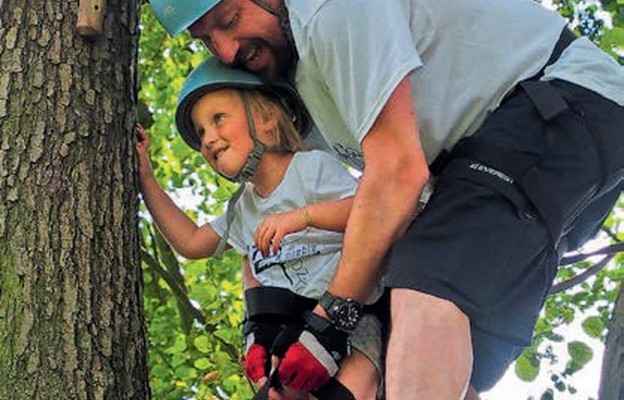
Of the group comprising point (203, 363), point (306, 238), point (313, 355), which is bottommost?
point (203, 363)

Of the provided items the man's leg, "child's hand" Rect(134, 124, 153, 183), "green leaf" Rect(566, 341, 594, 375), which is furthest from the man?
"green leaf" Rect(566, 341, 594, 375)

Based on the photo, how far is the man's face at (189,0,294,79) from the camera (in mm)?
2689

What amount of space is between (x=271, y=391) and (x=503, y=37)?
1005 mm

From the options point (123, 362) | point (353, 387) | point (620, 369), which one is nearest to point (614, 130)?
point (353, 387)

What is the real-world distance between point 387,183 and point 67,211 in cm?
99

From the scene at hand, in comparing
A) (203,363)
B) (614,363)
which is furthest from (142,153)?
(203,363)

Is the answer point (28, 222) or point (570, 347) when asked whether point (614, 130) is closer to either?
point (28, 222)

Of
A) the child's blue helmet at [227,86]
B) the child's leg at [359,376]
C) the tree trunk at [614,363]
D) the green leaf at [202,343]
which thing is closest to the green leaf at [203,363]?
the green leaf at [202,343]

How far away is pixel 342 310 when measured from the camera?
2420 mm

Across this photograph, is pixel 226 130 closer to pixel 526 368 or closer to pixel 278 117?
pixel 278 117

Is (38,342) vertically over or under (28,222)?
under

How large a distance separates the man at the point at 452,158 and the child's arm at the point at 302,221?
0.18 metres

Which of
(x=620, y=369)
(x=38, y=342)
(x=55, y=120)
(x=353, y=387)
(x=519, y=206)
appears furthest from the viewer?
(x=620, y=369)

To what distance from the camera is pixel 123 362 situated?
2818 mm
